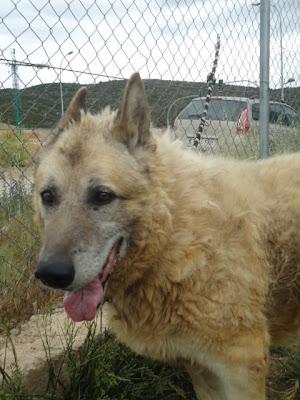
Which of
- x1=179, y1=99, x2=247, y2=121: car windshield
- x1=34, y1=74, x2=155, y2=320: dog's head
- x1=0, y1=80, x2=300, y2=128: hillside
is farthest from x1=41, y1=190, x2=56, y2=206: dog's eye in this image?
x1=179, y1=99, x2=247, y2=121: car windshield

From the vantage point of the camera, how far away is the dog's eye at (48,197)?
2.72 meters

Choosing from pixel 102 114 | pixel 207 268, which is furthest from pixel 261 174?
pixel 102 114

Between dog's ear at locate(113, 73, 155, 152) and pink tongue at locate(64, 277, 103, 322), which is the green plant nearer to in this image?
dog's ear at locate(113, 73, 155, 152)

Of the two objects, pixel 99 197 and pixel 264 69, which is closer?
pixel 99 197

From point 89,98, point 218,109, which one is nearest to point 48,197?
point 89,98

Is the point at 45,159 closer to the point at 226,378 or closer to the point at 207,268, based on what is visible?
the point at 207,268

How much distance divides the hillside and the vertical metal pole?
2.00 feet

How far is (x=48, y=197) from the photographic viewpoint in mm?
2746

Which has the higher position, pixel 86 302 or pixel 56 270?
pixel 56 270

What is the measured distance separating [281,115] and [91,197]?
4943 mm

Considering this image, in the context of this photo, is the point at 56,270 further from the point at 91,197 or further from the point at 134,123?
the point at 134,123

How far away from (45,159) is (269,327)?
5.06ft

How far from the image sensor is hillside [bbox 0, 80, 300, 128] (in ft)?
13.1

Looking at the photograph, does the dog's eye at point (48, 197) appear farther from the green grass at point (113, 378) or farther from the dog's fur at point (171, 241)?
the green grass at point (113, 378)
